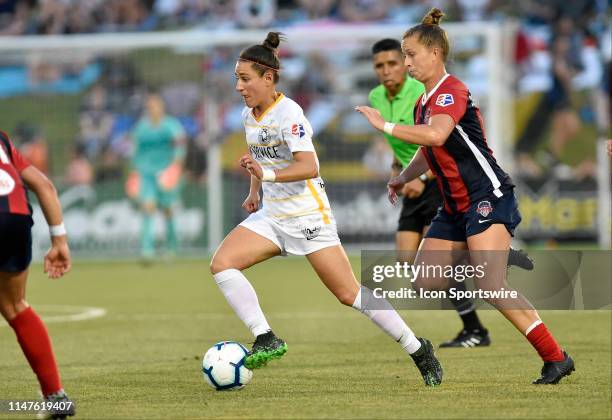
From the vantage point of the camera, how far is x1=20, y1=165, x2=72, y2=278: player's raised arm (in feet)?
19.5

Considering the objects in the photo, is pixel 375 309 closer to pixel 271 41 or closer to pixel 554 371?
pixel 554 371

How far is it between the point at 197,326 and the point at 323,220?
4180mm

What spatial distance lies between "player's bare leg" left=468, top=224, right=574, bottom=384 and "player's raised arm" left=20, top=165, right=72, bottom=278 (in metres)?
2.67

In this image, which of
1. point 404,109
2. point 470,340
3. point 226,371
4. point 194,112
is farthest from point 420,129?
point 194,112

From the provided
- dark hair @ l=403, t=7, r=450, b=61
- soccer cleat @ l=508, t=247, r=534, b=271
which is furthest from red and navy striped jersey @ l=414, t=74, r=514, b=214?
soccer cleat @ l=508, t=247, r=534, b=271

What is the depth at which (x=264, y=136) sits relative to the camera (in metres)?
7.57

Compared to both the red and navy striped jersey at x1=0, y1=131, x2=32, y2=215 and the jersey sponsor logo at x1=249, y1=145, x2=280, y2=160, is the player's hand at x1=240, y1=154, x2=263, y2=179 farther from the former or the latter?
the red and navy striped jersey at x1=0, y1=131, x2=32, y2=215

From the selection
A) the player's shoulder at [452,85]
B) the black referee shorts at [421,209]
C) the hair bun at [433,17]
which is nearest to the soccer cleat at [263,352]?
the player's shoulder at [452,85]

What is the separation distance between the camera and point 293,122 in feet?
24.4

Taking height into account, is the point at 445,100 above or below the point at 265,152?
above

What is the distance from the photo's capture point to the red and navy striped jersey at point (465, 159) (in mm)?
7434

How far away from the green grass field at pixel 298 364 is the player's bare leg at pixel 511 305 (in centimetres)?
15

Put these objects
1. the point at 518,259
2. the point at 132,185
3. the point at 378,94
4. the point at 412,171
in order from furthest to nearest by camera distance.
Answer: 1. the point at 132,185
2. the point at 378,94
3. the point at 412,171
4. the point at 518,259

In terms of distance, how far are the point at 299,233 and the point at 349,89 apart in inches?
529
